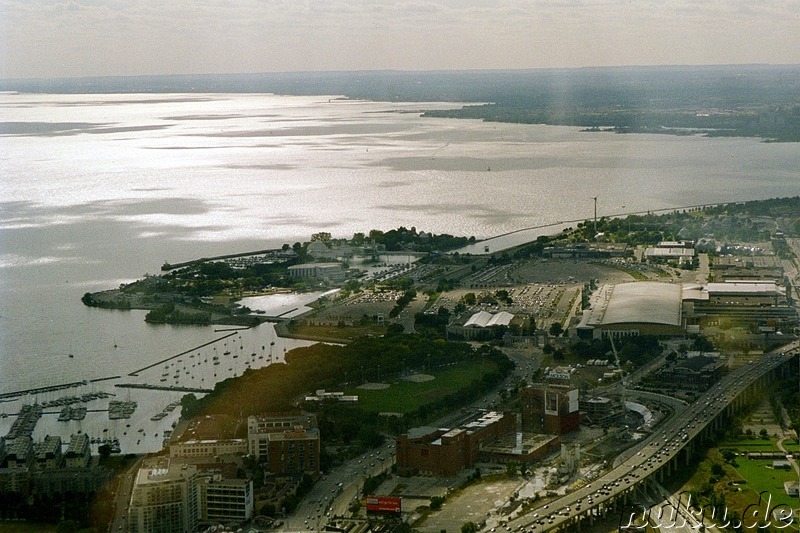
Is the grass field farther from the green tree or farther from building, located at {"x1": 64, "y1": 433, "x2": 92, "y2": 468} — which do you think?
building, located at {"x1": 64, "y1": 433, "x2": 92, "y2": 468}

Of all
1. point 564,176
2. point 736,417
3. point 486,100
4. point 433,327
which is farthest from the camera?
point 486,100

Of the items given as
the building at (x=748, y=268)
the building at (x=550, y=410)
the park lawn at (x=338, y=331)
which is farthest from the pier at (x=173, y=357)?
the building at (x=748, y=268)

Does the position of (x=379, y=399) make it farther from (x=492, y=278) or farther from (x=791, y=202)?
(x=791, y=202)

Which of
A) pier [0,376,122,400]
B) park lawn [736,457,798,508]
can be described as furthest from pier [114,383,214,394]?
park lawn [736,457,798,508]

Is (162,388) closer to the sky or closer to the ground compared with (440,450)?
closer to the ground

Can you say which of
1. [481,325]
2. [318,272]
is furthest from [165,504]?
A: [318,272]

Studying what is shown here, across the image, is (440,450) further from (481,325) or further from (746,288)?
(746,288)

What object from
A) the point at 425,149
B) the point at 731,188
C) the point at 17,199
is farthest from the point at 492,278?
the point at 425,149
